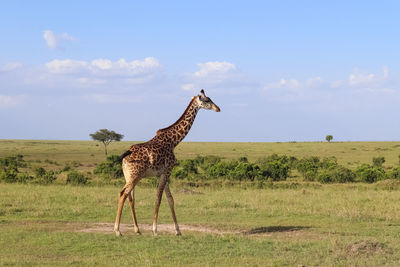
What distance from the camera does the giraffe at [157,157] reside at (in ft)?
41.4

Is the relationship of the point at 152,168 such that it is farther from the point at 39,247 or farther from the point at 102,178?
the point at 102,178

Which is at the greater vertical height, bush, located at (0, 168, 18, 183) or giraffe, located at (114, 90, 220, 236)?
giraffe, located at (114, 90, 220, 236)

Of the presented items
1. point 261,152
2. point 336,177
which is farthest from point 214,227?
point 261,152

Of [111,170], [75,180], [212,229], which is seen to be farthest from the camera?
[111,170]

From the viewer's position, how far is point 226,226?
14.8 m

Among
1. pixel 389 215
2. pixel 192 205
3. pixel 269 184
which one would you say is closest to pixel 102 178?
pixel 269 184

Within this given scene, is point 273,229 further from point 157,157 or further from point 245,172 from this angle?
point 245,172

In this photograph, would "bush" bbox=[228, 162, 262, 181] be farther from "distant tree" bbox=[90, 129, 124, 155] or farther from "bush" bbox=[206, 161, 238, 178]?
"distant tree" bbox=[90, 129, 124, 155]

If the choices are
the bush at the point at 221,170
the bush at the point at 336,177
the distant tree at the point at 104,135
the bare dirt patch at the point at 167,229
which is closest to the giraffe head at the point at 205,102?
the bare dirt patch at the point at 167,229

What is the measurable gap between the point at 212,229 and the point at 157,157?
2770 mm

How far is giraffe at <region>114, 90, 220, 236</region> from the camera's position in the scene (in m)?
12.6

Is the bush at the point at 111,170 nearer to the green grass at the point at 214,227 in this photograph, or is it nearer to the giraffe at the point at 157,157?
the green grass at the point at 214,227

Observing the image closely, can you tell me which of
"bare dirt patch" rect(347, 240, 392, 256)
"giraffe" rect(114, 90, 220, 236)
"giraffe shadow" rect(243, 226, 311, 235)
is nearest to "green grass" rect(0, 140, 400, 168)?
"giraffe shadow" rect(243, 226, 311, 235)

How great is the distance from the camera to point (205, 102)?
1363cm
